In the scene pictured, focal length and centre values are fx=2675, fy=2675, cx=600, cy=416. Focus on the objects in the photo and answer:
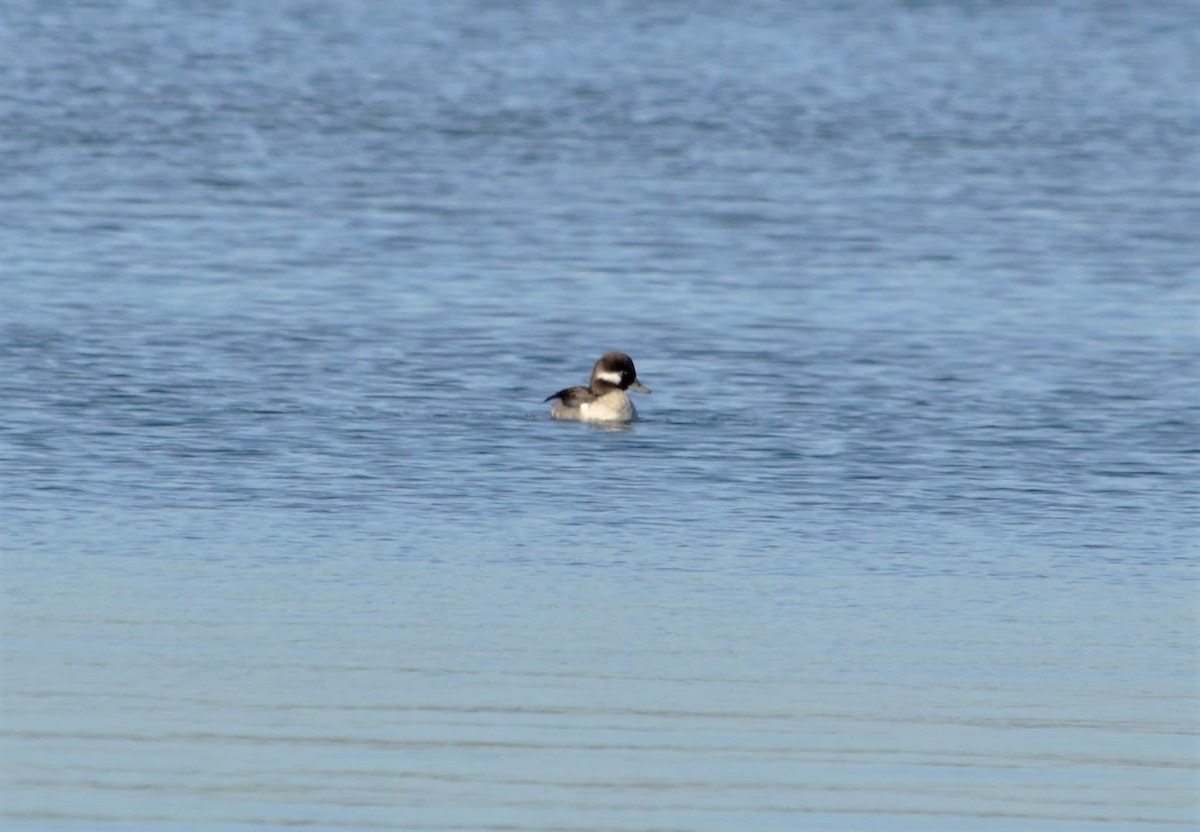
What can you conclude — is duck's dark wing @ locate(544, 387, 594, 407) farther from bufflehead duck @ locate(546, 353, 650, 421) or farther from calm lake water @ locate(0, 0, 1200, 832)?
calm lake water @ locate(0, 0, 1200, 832)

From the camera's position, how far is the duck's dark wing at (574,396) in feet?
56.3

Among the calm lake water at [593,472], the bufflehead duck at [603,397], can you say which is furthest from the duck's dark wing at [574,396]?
the calm lake water at [593,472]

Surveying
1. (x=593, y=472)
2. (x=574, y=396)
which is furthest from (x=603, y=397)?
(x=593, y=472)

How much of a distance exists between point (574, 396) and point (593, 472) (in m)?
2.16

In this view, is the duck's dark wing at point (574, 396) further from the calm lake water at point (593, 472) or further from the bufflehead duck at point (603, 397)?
the calm lake water at point (593, 472)

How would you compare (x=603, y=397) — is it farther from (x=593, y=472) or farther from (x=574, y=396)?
(x=593, y=472)

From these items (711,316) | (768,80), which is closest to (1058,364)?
(711,316)

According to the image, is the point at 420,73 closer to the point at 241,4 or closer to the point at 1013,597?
the point at 241,4

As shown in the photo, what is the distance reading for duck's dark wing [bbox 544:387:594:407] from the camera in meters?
17.2

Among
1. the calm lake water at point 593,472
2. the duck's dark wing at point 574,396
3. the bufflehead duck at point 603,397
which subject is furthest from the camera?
the duck's dark wing at point 574,396

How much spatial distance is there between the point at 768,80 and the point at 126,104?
1093 cm

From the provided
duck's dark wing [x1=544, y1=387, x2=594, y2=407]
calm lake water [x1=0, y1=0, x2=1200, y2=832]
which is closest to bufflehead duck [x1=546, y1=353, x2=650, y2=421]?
duck's dark wing [x1=544, y1=387, x2=594, y2=407]

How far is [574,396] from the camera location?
17234mm

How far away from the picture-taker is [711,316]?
21938 mm
